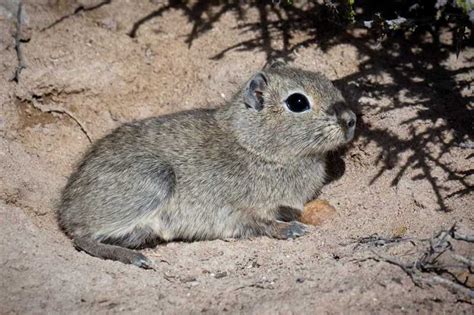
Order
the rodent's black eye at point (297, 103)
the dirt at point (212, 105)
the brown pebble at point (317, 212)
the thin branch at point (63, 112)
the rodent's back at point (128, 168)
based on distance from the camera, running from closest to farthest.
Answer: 1. the dirt at point (212, 105)
2. the rodent's back at point (128, 168)
3. the rodent's black eye at point (297, 103)
4. the brown pebble at point (317, 212)
5. the thin branch at point (63, 112)

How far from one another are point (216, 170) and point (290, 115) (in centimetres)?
94

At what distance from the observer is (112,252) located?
6133mm

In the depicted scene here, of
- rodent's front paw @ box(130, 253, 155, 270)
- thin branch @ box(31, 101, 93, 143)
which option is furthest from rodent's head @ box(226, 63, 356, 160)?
thin branch @ box(31, 101, 93, 143)

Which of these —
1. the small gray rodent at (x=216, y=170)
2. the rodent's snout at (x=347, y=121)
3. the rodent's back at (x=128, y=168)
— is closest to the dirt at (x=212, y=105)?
the small gray rodent at (x=216, y=170)

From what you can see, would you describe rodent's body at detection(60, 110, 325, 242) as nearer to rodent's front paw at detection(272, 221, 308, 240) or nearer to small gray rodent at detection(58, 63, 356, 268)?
small gray rodent at detection(58, 63, 356, 268)

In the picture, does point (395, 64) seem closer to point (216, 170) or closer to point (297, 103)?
point (297, 103)

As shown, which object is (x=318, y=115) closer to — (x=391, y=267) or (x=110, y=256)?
(x=391, y=267)

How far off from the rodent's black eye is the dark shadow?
1015 millimetres

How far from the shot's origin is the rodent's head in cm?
646

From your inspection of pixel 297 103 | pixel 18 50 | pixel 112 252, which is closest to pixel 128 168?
pixel 112 252

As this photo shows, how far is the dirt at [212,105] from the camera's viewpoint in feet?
16.6

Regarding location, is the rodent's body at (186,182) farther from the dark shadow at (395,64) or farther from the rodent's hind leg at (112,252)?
the dark shadow at (395,64)

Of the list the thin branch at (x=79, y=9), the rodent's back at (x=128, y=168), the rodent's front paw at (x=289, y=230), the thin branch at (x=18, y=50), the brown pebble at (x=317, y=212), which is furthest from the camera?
the thin branch at (x=79, y=9)

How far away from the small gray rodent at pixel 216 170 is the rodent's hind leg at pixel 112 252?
18 mm
